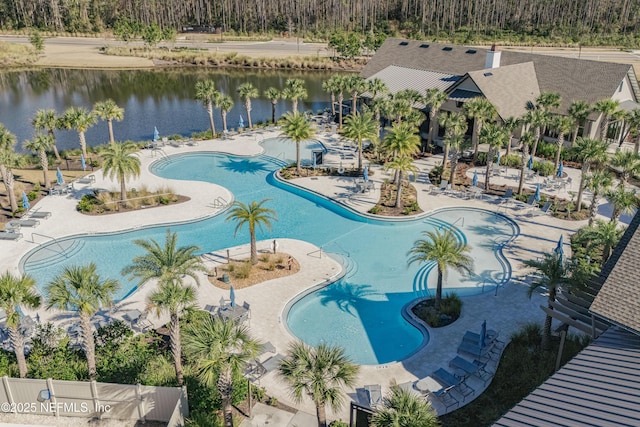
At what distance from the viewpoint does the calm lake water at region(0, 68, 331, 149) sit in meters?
60.3

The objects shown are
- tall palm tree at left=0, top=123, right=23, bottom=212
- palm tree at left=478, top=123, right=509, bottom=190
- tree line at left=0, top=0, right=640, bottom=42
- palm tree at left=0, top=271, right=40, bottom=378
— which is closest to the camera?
palm tree at left=0, top=271, right=40, bottom=378

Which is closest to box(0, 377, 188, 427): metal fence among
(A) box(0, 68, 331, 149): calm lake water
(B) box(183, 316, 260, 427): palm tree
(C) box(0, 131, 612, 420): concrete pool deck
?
(B) box(183, 316, 260, 427): palm tree

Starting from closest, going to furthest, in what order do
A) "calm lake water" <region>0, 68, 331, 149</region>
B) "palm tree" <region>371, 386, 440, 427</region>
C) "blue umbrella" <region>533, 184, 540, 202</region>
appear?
"palm tree" <region>371, 386, 440, 427</region> → "blue umbrella" <region>533, 184, 540, 202</region> → "calm lake water" <region>0, 68, 331, 149</region>

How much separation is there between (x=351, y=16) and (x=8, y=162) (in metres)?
117

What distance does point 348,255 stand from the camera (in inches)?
1347

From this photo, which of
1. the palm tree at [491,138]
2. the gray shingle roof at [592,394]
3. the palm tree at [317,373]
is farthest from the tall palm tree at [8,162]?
the gray shingle roof at [592,394]

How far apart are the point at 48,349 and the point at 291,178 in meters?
24.5

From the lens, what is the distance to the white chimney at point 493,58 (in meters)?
56.0

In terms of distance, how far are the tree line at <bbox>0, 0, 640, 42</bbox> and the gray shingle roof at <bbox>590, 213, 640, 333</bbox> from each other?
367 feet

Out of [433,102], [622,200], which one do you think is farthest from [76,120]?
[622,200]

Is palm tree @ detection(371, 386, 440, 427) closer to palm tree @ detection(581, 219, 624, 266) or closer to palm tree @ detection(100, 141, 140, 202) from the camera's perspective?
palm tree @ detection(581, 219, 624, 266)

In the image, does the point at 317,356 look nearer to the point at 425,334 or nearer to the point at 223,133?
the point at 425,334

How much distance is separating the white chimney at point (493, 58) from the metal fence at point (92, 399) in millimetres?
48304

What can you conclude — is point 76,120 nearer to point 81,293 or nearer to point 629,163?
point 81,293
